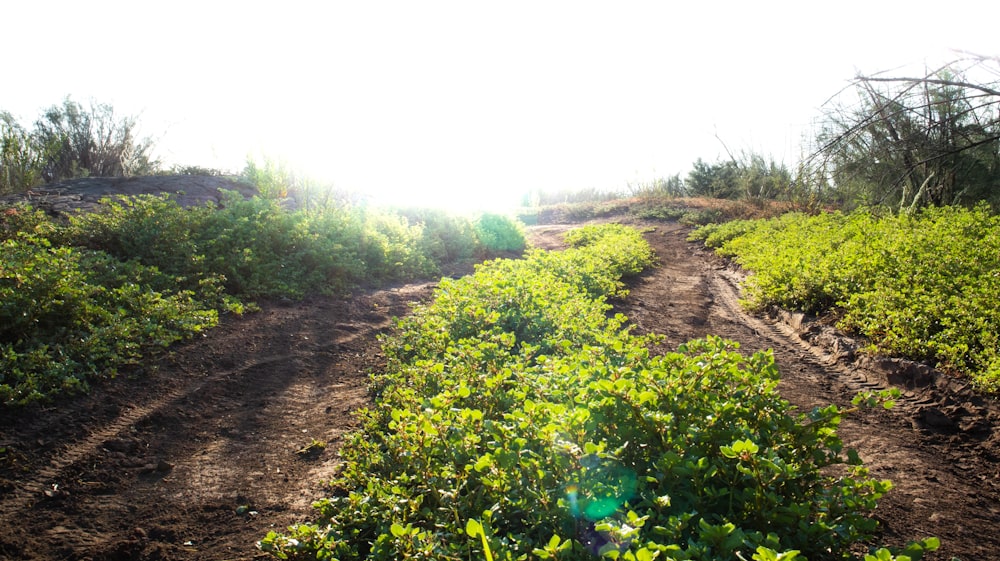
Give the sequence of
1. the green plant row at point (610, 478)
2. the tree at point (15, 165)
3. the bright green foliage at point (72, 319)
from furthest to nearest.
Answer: the tree at point (15, 165)
the bright green foliage at point (72, 319)
the green plant row at point (610, 478)

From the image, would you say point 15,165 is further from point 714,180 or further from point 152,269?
point 714,180

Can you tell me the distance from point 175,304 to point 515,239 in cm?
771

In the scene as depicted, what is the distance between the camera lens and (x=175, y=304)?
4.82 m

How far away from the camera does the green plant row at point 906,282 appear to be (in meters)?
3.94

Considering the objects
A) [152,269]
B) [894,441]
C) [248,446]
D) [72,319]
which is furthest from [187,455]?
[894,441]

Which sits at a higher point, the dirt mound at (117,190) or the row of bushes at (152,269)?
the dirt mound at (117,190)

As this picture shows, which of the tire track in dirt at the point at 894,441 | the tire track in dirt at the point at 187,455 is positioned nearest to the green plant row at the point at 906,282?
the tire track in dirt at the point at 894,441

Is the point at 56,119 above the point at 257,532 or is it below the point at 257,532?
above

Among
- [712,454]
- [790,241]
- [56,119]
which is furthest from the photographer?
[56,119]

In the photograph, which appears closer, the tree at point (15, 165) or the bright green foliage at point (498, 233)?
the tree at point (15, 165)

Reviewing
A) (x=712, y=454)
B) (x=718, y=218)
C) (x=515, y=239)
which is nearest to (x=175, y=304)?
(x=712, y=454)

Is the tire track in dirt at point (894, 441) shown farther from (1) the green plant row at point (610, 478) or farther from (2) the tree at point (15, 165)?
(2) the tree at point (15, 165)

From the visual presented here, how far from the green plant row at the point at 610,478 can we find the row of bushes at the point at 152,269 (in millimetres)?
2347

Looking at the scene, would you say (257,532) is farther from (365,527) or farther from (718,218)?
(718,218)
